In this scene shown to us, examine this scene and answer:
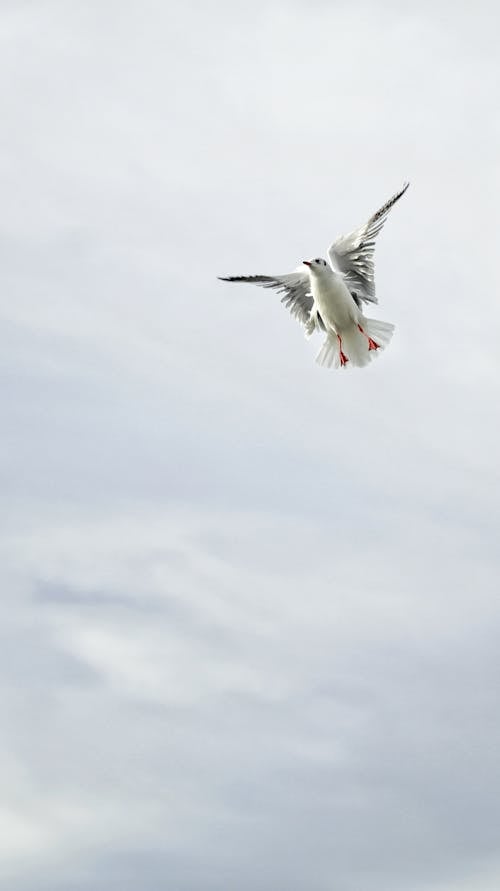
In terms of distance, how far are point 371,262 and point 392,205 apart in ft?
8.95

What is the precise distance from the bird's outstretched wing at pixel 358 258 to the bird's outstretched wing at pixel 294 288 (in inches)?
46.7

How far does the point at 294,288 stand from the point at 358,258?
2.25 m

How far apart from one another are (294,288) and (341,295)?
10.1ft

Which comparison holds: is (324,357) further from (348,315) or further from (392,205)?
(392,205)

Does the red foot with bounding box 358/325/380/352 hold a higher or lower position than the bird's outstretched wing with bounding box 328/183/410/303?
lower

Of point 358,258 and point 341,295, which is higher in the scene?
point 358,258

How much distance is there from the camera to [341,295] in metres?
45.5

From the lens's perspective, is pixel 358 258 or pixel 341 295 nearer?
pixel 341 295

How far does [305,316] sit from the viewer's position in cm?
4866

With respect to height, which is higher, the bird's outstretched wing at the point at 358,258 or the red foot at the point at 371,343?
the bird's outstretched wing at the point at 358,258

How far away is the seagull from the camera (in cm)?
4553

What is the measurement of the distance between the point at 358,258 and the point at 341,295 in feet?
8.76

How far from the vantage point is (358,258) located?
47.7m

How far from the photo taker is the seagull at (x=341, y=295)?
45.5 metres
